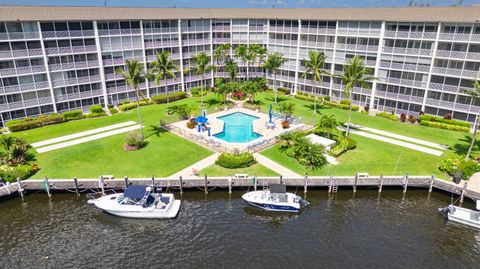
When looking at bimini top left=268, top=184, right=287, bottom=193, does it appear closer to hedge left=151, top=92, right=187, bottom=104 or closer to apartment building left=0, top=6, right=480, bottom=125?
apartment building left=0, top=6, right=480, bottom=125

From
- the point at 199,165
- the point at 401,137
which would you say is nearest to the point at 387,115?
the point at 401,137

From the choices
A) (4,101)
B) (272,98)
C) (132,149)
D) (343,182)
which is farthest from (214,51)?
(343,182)

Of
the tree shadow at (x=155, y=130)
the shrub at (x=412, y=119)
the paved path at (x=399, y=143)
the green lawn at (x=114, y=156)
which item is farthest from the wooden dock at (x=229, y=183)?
the shrub at (x=412, y=119)

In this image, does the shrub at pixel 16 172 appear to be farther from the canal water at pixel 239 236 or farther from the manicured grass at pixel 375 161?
the manicured grass at pixel 375 161

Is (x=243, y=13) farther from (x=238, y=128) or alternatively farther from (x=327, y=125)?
(x=327, y=125)

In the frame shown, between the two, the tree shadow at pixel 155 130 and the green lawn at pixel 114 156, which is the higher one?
the tree shadow at pixel 155 130

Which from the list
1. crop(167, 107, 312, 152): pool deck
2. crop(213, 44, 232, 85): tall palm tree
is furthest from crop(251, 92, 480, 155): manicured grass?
crop(213, 44, 232, 85): tall palm tree
